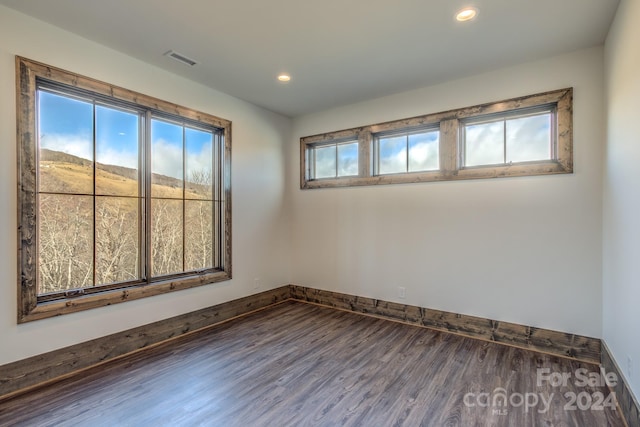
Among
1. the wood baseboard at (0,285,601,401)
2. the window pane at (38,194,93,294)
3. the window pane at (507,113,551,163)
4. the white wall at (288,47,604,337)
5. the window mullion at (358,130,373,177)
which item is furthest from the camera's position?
the window mullion at (358,130,373,177)

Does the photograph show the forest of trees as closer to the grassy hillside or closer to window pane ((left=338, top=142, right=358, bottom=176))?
the grassy hillside

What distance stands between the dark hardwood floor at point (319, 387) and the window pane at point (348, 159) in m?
2.27

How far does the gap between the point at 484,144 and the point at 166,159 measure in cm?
361

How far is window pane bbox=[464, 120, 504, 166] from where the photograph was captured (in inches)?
130

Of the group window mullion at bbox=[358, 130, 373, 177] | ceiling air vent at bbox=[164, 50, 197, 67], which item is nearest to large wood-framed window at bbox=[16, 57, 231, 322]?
ceiling air vent at bbox=[164, 50, 197, 67]

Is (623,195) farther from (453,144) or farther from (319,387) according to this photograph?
(319,387)

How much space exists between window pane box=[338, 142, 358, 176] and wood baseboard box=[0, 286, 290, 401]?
237 cm

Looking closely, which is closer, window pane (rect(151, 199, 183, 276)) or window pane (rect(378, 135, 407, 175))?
window pane (rect(151, 199, 183, 276))

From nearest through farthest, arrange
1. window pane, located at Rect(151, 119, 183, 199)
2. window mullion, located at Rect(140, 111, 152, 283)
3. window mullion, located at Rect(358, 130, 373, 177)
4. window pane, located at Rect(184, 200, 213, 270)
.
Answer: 1. window mullion, located at Rect(140, 111, 152, 283)
2. window pane, located at Rect(151, 119, 183, 199)
3. window pane, located at Rect(184, 200, 213, 270)
4. window mullion, located at Rect(358, 130, 373, 177)

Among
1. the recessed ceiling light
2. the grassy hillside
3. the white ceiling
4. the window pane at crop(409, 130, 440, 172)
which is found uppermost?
the white ceiling

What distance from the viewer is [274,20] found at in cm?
241

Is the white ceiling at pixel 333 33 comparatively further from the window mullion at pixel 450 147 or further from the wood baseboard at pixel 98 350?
the wood baseboard at pixel 98 350

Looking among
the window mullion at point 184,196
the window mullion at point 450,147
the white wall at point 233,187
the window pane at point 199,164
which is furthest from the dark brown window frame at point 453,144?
the window mullion at point 184,196

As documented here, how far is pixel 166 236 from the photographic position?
3.43 metres
